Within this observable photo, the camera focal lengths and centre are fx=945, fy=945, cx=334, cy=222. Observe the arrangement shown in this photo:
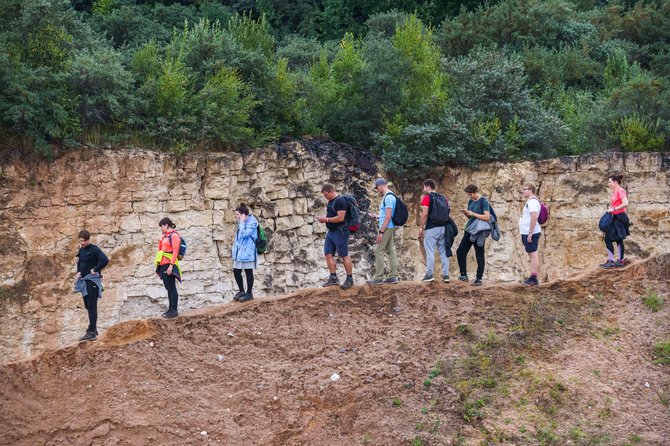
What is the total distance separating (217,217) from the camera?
19.2 m

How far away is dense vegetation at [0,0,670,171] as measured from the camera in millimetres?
18406

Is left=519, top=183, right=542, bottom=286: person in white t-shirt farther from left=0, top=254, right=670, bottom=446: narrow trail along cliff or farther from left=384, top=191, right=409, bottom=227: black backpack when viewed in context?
→ left=384, top=191, right=409, bottom=227: black backpack

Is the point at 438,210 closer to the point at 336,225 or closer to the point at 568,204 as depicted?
the point at 336,225

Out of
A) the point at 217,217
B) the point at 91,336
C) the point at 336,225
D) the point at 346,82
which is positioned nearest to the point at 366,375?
the point at 336,225

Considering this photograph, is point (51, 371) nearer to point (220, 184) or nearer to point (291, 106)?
point (220, 184)

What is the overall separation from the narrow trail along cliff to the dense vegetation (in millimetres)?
5547

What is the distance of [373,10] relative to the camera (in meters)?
30.4

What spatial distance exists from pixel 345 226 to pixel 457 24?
14054mm

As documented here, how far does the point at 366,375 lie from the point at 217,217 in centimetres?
672

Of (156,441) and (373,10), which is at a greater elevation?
(373,10)

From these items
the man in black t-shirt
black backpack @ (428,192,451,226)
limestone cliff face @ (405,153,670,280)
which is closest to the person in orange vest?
the man in black t-shirt

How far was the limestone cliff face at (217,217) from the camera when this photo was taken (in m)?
17.4

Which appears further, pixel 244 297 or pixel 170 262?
pixel 244 297

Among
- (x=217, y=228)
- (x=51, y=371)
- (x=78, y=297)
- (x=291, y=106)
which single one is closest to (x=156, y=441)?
(x=51, y=371)
